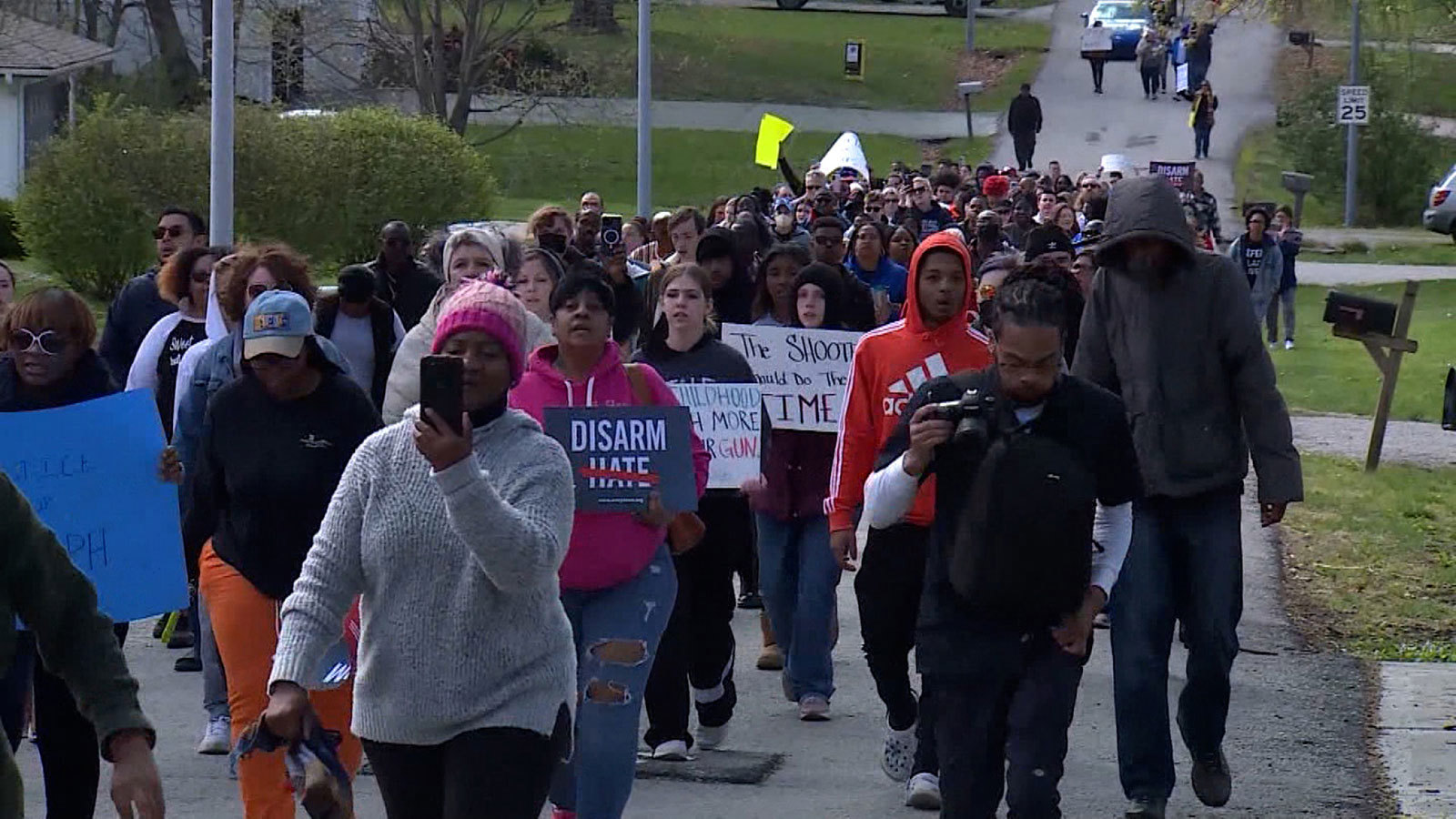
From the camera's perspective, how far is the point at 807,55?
5906 cm

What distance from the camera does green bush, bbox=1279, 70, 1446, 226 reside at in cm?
4234

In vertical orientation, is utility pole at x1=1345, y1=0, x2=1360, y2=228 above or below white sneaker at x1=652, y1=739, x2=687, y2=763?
above

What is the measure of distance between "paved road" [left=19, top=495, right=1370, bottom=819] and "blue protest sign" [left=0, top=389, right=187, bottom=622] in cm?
83

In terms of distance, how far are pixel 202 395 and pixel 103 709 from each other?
4132 millimetres

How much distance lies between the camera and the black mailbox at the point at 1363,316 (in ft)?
54.5

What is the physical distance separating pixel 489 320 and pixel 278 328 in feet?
6.06

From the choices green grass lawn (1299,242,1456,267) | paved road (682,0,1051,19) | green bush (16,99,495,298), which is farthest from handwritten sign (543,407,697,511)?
paved road (682,0,1051,19)

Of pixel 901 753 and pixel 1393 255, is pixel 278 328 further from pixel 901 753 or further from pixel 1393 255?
pixel 1393 255

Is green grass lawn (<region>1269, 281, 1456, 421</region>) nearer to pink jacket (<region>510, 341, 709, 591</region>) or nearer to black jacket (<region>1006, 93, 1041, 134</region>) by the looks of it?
black jacket (<region>1006, 93, 1041, 134</region>)

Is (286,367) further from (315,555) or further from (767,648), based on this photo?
(767,648)

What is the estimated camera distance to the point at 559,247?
1257 cm

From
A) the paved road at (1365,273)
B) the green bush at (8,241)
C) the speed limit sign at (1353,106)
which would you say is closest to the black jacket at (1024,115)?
the speed limit sign at (1353,106)

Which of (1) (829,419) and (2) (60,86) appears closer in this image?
(1) (829,419)

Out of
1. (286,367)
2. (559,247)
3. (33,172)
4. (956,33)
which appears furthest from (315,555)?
(956,33)
